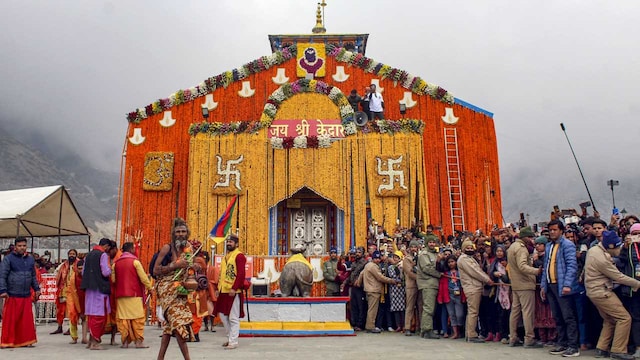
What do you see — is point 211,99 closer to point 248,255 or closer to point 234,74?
point 234,74

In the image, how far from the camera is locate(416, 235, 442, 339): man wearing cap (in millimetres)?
9992

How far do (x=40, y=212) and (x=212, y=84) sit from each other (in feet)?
20.1

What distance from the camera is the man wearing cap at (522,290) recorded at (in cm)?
838

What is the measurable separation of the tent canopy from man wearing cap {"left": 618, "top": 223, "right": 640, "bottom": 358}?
1164 centimetres

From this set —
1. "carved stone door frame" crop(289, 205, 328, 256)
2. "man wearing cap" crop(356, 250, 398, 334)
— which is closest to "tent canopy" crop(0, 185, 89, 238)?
"carved stone door frame" crop(289, 205, 328, 256)

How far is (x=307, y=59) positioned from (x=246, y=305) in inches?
379

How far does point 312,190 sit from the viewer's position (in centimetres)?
1567

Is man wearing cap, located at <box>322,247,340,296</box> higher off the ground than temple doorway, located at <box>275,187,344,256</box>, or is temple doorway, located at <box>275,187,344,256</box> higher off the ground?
temple doorway, located at <box>275,187,344,256</box>

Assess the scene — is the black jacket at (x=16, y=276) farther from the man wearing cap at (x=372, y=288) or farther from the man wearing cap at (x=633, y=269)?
the man wearing cap at (x=633, y=269)

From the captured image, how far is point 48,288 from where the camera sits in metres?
13.8

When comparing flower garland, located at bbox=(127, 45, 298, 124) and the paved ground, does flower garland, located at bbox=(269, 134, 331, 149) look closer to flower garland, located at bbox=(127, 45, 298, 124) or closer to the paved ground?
flower garland, located at bbox=(127, 45, 298, 124)

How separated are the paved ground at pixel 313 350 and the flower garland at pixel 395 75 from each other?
354 inches

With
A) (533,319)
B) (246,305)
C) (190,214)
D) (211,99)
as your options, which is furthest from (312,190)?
(533,319)

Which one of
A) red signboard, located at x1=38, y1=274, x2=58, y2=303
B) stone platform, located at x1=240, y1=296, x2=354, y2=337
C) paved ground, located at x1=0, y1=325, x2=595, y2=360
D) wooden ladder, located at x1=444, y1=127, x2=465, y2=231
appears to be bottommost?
paved ground, located at x1=0, y1=325, x2=595, y2=360
